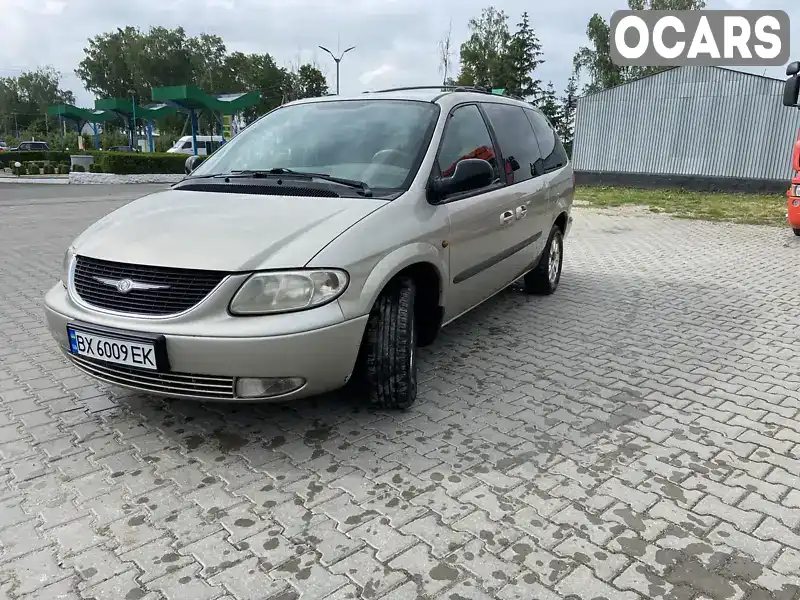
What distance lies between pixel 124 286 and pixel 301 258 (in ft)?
2.85

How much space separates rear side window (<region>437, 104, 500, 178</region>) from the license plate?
2057 millimetres

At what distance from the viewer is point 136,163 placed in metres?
26.9

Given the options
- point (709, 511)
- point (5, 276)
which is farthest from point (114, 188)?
point (709, 511)

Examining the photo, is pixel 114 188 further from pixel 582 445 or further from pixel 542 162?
pixel 582 445

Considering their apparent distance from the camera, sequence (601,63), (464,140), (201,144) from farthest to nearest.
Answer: (601,63), (201,144), (464,140)

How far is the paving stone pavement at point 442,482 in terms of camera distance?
2336 millimetres

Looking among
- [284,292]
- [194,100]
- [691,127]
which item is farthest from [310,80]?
[284,292]

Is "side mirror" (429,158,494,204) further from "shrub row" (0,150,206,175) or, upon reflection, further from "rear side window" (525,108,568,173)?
"shrub row" (0,150,206,175)

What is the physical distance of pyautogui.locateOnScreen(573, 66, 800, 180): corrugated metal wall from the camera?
2000 cm

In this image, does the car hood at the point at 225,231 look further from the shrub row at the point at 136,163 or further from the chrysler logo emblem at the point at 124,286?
the shrub row at the point at 136,163

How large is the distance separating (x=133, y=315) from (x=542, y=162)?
4063 mm

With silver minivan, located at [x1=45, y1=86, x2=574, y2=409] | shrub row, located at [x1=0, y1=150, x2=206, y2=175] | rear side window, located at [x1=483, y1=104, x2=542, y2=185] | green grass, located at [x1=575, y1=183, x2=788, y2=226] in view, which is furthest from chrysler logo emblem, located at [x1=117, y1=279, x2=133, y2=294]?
shrub row, located at [x1=0, y1=150, x2=206, y2=175]

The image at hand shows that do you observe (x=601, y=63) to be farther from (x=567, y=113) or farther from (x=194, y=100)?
(x=194, y=100)

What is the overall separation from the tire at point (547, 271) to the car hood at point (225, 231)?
3.19 meters
